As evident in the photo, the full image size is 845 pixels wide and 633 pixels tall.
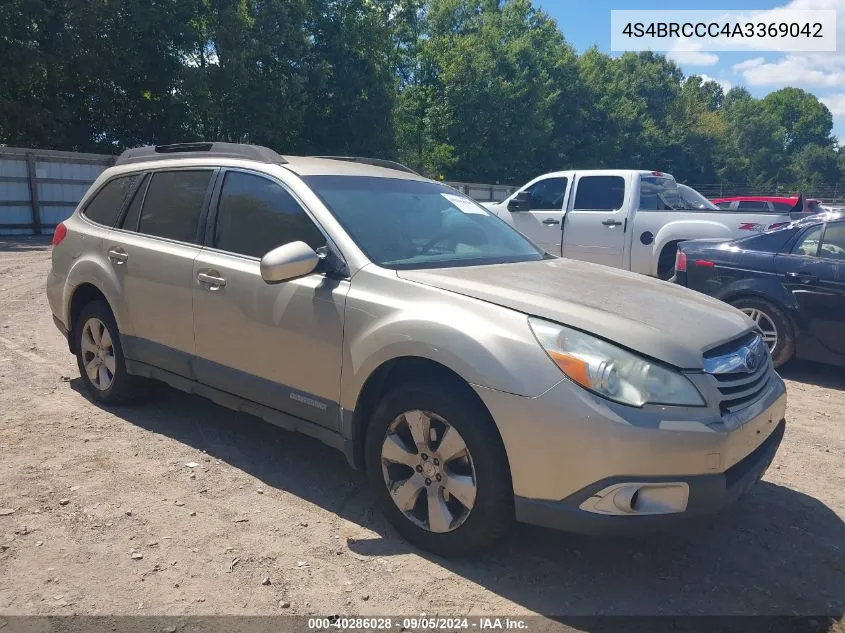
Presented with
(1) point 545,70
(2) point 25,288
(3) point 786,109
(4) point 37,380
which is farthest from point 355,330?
(3) point 786,109

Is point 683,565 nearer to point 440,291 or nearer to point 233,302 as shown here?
point 440,291

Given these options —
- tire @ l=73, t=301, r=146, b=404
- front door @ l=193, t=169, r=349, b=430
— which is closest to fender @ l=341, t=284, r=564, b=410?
front door @ l=193, t=169, r=349, b=430

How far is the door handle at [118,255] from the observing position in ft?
15.4

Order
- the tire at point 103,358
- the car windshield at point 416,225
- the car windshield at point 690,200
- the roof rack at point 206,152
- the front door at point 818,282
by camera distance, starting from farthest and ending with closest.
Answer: the car windshield at point 690,200, the front door at point 818,282, the tire at point 103,358, the roof rack at point 206,152, the car windshield at point 416,225

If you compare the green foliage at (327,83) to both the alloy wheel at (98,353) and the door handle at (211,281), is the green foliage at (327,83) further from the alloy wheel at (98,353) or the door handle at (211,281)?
the door handle at (211,281)

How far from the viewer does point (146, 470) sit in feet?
Answer: 13.3

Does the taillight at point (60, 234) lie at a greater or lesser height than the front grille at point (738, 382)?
greater

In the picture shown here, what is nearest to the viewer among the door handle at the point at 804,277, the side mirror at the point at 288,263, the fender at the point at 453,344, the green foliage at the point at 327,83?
the fender at the point at 453,344

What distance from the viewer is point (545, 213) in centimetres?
1101

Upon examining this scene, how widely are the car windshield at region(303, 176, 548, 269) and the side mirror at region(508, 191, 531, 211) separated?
21.0 ft

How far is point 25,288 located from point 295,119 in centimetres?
2124

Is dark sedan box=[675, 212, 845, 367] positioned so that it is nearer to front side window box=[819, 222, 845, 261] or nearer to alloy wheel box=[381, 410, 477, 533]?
front side window box=[819, 222, 845, 261]

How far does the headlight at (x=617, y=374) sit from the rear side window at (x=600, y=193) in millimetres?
7954

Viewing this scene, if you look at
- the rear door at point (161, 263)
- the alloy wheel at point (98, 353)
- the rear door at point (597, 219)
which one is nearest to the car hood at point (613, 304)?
the rear door at point (161, 263)
